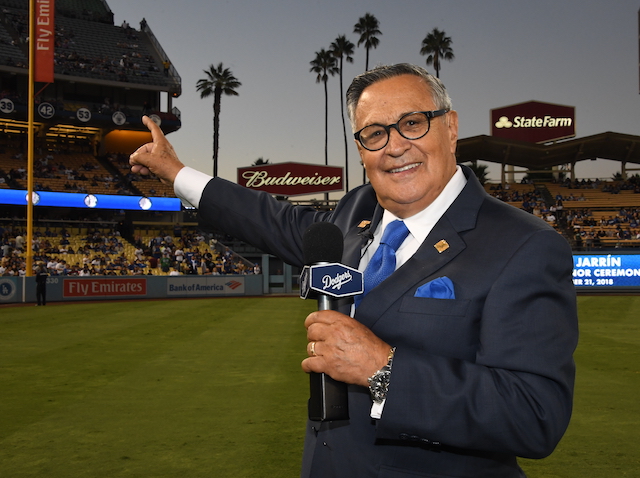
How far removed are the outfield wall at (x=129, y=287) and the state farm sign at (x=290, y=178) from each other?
9912 millimetres

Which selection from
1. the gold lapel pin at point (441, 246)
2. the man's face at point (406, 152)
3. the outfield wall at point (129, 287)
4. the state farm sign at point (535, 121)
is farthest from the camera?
the state farm sign at point (535, 121)

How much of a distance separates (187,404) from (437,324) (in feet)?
21.6

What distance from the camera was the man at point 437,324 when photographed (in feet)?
5.72

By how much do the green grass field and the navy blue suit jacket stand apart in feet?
12.2

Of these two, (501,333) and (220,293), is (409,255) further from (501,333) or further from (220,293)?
(220,293)

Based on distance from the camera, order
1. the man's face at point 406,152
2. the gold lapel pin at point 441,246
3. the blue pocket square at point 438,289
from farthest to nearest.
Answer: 1. the man's face at point 406,152
2. the gold lapel pin at point 441,246
3. the blue pocket square at point 438,289

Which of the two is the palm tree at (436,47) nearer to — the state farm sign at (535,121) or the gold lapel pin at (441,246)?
the state farm sign at (535,121)

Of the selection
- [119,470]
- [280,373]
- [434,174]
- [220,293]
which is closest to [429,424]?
[434,174]

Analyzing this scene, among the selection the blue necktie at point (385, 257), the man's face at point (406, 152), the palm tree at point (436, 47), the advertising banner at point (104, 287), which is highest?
the palm tree at point (436, 47)

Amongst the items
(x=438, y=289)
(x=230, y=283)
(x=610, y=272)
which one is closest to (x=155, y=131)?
(x=438, y=289)

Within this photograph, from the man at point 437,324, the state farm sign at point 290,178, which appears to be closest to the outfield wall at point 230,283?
the state farm sign at point 290,178

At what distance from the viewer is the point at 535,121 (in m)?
49.0

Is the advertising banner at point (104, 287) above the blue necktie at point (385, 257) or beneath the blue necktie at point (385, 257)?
beneath

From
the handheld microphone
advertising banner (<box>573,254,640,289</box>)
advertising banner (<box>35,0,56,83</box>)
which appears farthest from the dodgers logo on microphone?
advertising banner (<box>573,254,640,289</box>)
